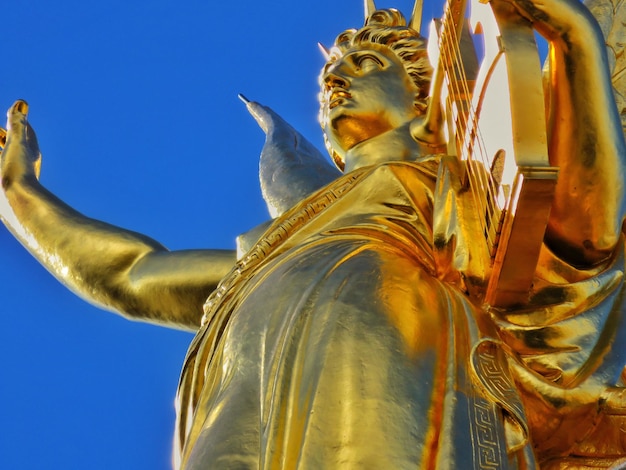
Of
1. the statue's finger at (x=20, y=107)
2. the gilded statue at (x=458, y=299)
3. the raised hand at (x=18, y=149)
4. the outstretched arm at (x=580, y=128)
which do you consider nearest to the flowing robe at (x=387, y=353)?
the gilded statue at (x=458, y=299)

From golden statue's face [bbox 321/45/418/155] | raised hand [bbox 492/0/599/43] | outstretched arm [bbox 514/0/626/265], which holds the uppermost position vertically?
golden statue's face [bbox 321/45/418/155]

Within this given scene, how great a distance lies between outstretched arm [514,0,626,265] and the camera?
268 cm

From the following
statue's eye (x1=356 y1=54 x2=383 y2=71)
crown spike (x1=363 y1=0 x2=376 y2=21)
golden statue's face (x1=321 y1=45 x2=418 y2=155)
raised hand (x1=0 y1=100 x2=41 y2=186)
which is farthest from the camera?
crown spike (x1=363 y1=0 x2=376 y2=21)

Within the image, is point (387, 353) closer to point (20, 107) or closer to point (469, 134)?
point (469, 134)

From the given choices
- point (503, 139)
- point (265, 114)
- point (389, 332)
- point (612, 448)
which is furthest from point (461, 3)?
point (265, 114)

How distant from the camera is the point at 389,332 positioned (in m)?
2.64

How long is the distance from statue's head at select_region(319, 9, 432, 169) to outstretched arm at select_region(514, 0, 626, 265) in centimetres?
113

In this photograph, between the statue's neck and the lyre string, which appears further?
the statue's neck

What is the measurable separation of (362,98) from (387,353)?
1432mm

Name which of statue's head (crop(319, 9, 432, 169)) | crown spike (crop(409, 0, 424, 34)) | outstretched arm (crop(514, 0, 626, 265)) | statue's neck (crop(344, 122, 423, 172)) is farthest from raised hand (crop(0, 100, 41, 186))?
outstretched arm (crop(514, 0, 626, 265))

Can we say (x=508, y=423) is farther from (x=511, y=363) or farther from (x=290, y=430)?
(x=290, y=430)

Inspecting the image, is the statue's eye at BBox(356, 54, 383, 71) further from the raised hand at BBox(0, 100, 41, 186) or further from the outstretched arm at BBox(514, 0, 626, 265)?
the outstretched arm at BBox(514, 0, 626, 265)

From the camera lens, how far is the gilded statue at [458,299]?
2.50 m

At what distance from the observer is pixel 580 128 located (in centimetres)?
275
